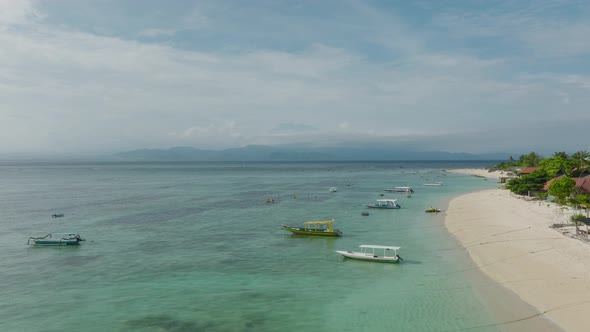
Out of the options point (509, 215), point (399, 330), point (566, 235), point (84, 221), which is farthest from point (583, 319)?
point (84, 221)

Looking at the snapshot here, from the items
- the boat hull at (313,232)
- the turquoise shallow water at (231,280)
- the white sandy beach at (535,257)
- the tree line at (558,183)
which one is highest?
the tree line at (558,183)

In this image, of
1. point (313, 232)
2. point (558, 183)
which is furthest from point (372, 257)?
point (558, 183)

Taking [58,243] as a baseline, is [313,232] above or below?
above

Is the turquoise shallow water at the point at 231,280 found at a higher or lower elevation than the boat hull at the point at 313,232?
lower

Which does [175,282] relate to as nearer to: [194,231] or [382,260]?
[382,260]

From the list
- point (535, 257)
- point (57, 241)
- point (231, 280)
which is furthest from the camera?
point (57, 241)

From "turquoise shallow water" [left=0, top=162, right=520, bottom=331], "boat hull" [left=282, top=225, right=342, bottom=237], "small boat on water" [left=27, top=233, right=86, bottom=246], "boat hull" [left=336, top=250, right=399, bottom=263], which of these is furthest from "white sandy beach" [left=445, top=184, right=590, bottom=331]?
"small boat on water" [left=27, top=233, right=86, bottom=246]

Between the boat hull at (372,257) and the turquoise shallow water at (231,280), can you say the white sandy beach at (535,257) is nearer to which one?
the turquoise shallow water at (231,280)

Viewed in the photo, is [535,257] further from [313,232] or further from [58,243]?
[58,243]

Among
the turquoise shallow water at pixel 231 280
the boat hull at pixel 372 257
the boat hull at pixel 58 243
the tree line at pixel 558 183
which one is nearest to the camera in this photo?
the turquoise shallow water at pixel 231 280

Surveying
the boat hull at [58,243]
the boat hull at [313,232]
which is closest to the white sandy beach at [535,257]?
the boat hull at [313,232]
